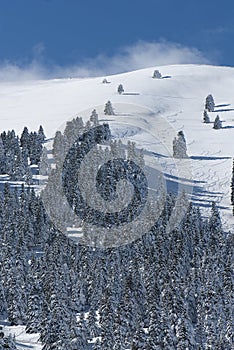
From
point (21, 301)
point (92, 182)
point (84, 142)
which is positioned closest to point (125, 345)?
point (21, 301)

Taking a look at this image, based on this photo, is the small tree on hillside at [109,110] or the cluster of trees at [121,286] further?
the small tree on hillside at [109,110]

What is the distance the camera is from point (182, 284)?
263 ft

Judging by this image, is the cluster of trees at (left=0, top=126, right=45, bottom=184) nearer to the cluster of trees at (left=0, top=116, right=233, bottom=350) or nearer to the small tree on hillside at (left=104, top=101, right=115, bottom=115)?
the cluster of trees at (left=0, top=116, right=233, bottom=350)

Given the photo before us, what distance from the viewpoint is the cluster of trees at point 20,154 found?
459 feet


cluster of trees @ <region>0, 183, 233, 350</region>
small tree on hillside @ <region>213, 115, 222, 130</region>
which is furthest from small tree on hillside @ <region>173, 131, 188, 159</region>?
cluster of trees @ <region>0, 183, 233, 350</region>

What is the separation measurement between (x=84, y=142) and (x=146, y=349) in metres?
88.9

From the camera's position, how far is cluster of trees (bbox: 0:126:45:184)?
5512 inches

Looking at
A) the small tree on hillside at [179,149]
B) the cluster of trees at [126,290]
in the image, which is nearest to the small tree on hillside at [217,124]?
the small tree on hillside at [179,149]

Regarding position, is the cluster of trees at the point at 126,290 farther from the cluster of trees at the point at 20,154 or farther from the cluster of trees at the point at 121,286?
the cluster of trees at the point at 20,154

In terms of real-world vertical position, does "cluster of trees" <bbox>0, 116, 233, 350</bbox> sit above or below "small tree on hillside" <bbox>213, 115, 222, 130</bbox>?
below

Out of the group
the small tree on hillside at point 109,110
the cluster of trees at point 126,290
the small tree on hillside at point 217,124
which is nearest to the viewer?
the cluster of trees at point 126,290

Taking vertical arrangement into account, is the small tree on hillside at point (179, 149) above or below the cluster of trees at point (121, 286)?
above

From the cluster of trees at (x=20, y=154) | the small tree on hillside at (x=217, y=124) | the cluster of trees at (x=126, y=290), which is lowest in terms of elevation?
the cluster of trees at (x=126, y=290)

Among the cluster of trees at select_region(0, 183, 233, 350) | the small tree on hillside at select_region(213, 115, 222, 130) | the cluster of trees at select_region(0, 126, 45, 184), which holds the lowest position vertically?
the cluster of trees at select_region(0, 183, 233, 350)
